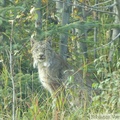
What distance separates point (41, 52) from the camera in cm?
828

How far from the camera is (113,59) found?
8875 millimetres

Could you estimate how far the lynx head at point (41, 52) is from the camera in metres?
8.29

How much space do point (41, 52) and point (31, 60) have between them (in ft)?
2.56

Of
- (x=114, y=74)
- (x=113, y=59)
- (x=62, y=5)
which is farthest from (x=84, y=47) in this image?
(x=114, y=74)

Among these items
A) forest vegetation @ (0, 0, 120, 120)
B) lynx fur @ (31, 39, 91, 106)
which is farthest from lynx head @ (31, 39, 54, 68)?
forest vegetation @ (0, 0, 120, 120)

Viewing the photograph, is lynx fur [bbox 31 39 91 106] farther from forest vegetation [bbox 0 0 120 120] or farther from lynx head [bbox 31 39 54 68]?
forest vegetation [bbox 0 0 120 120]

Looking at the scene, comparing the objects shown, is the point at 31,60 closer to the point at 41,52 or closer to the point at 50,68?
the point at 50,68

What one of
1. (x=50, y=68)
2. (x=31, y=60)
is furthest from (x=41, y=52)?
(x=31, y=60)

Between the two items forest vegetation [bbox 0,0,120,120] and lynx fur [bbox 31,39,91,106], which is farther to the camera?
lynx fur [bbox 31,39,91,106]

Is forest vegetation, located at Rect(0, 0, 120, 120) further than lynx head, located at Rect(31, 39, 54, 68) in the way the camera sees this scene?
No

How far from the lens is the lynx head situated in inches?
326

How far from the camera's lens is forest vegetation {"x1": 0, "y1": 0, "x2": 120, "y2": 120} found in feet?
21.2

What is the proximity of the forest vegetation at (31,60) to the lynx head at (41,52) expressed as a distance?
158mm

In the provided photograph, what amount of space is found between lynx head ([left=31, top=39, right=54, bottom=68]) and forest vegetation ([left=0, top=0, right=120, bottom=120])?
0.16 m
